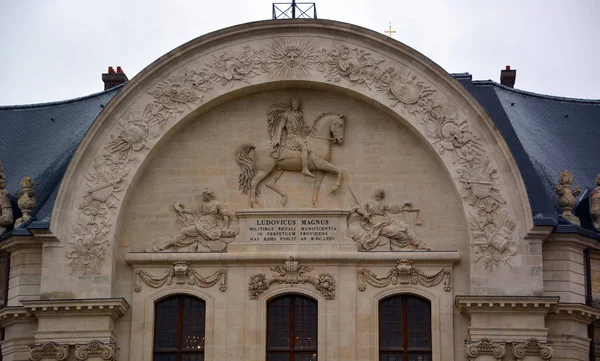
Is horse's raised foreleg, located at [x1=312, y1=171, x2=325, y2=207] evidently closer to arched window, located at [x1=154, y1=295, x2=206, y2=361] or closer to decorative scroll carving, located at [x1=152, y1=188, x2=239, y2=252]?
decorative scroll carving, located at [x1=152, y1=188, x2=239, y2=252]

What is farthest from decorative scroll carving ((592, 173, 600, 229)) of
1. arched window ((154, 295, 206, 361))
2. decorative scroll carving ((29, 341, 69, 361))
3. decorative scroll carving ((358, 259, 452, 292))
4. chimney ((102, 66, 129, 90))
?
chimney ((102, 66, 129, 90))

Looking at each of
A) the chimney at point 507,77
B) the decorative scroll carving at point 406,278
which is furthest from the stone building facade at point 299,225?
→ the chimney at point 507,77

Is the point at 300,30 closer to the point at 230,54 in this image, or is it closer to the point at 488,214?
the point at 230,54

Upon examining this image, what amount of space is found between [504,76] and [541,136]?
6001 mm

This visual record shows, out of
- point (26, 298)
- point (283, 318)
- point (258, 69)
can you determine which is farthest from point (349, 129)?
point (26, 298)

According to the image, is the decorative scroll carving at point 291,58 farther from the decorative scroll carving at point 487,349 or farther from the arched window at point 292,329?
the decorative scroll carving at point 487,349

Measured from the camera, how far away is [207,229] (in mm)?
39719

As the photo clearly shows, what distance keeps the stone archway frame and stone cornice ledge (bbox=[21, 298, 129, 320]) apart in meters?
0.52

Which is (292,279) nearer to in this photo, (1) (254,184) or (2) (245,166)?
(1) (254,184)

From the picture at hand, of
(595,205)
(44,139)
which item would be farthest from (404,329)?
(44,139)

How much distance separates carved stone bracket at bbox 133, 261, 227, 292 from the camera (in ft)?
129

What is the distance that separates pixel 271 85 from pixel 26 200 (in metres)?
7.45

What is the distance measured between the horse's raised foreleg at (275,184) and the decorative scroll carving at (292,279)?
1858 millimetres

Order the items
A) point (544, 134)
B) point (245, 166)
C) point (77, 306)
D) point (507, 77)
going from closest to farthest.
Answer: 1. point (77, 306)
2. point (245, 166)
3. point (544, 134)
4. point (507, 77)
